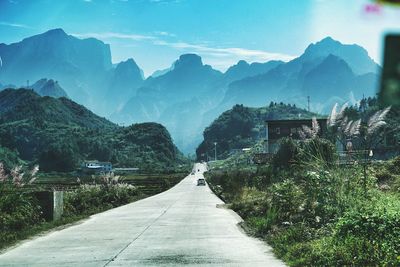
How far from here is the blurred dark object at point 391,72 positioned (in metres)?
1.32

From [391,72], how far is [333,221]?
31.7ft

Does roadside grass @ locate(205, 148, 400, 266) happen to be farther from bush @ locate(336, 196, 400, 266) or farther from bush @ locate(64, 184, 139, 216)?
bush @ locate(64, 184, 139, 216)

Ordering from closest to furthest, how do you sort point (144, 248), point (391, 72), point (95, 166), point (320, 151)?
point (391, 72) → point (144, 248) → point (320, 151) → point (95, 166)

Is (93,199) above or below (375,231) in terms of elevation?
below

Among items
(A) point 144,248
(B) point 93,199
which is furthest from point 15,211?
(B) point 93,199

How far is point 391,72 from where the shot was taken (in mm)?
1346

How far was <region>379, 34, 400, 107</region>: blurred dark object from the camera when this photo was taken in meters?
1.32

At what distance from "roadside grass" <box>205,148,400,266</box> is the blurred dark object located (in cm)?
501

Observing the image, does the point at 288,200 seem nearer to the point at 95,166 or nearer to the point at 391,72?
the point at 391,72

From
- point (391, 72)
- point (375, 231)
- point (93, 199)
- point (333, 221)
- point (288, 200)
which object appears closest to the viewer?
point (391, 72)

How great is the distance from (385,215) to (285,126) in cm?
10558

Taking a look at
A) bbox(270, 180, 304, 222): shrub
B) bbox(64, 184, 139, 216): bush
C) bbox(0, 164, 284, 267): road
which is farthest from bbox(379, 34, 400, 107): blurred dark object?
bbox(64, 184, 139, 216): bush

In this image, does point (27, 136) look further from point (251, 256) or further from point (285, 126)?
point (251, 256)

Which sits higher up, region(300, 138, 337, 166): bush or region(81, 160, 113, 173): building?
region(81, 160, 113, 173): building
